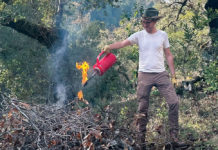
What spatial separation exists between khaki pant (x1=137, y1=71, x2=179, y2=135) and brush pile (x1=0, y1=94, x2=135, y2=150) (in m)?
0.45

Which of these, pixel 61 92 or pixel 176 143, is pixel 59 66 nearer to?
pixel 61 92

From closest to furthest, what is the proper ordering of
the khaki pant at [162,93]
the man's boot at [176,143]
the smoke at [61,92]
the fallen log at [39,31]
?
the man's boot at [176,143] → the khaki pant at [162,93] → the smoke at [61,92] → the fallen log at [39,31]

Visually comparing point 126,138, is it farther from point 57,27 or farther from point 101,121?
point 57,27

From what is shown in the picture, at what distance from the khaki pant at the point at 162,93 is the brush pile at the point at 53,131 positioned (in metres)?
0.45

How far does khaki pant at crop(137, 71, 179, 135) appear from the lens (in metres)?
4.49

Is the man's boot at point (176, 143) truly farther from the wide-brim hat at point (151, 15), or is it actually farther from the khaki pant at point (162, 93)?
the wide-brim hat at point (151, 15)

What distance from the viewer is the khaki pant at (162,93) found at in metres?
4.49

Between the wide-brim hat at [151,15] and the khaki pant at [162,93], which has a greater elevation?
the wide-brim hat at [151,15]

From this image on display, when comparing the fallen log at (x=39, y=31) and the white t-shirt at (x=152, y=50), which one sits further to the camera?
the fallen log at (x=39, y=31)

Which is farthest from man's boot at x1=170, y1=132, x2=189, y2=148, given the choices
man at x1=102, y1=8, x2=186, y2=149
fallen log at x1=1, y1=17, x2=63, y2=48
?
fallen log at x1=1, y1=17, x2=63, y2=48

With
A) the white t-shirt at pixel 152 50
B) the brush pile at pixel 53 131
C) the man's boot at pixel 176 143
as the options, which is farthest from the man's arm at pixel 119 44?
the man's boot at pixel 176 143

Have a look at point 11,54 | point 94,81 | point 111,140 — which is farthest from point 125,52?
point 111,140

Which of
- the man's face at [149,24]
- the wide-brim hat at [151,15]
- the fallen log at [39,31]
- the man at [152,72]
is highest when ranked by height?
the fallen log at [39,31]

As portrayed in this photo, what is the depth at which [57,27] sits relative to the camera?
10750 mm
